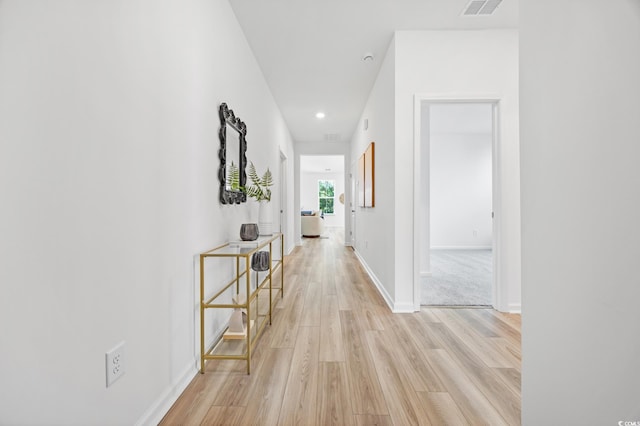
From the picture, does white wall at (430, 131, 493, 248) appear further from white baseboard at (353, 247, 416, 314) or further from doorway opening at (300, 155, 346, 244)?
doorway opening at (300, 155, 346, 244)

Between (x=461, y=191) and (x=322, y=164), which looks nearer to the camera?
(x=461, y=191)

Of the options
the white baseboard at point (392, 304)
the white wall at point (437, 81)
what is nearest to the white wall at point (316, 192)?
the white baseboard at point (392, 304)

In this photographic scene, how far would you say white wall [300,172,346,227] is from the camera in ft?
41.8

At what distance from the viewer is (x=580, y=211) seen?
796mm

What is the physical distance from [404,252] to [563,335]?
1.77 metres

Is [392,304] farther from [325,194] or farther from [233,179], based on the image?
[325,194]

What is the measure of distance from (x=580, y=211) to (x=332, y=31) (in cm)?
258

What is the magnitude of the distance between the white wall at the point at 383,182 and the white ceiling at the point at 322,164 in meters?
5.56

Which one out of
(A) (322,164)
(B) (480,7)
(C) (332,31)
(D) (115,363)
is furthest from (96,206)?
(A) (322,164)

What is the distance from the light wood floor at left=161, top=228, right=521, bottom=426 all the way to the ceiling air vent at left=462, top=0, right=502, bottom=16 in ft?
8.44

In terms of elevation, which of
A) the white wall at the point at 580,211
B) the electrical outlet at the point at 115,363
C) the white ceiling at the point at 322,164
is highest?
the white ceiling at the point at 322,164

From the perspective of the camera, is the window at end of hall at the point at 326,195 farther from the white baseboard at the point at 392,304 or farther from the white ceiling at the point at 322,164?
the white baseboard at the point at 392,304

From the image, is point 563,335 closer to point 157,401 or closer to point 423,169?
point 157,401

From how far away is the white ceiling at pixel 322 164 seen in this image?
968cm
